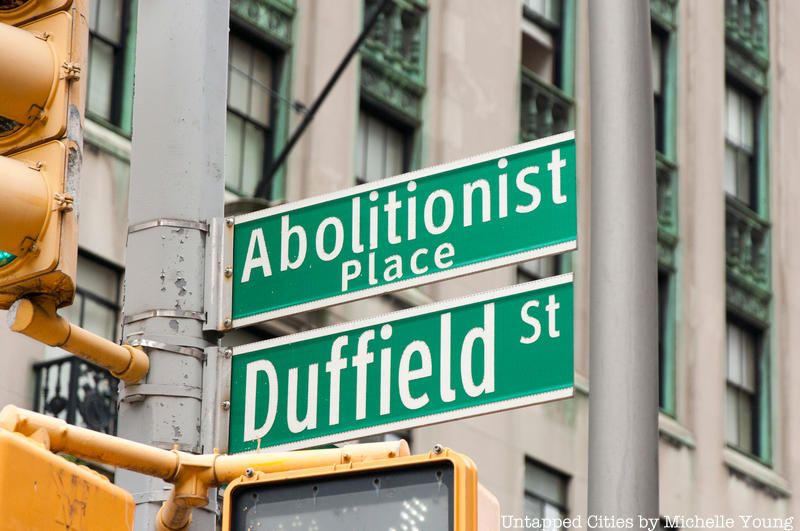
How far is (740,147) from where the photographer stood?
3212 centimetres

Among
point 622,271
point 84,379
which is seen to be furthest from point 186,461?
point 84,379

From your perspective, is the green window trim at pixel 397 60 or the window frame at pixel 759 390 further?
the window frame at pixel 759 390

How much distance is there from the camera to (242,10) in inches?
870

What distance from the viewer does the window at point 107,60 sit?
1998cm

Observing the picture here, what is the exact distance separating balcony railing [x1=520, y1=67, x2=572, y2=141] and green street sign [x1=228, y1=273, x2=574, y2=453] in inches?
806

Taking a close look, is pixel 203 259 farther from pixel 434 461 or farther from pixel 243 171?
pixel 243 171

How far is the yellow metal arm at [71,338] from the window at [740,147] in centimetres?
2648

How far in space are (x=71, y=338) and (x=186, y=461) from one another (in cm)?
69

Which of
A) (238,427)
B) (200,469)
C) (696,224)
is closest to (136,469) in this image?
(200,469)

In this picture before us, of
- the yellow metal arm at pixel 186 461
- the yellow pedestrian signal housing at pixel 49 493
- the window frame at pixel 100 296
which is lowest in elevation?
the yellow pedestrian signal housing at pixel 49 493

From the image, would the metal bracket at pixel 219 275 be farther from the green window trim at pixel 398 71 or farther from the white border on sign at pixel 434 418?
the green window trim at pixel 398 71

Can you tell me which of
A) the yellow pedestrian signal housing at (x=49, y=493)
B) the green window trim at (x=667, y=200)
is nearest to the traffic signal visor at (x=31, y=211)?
the yellow pedestrian signal housing at (x=49, y=493)

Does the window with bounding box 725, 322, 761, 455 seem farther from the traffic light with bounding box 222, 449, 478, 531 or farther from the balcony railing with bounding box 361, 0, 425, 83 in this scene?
the traffic light with bounding box 222, 449, 478, 531

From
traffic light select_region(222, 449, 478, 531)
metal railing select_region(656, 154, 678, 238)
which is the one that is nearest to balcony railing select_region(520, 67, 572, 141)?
metal railing select_region(656, 154, 678, 238)
